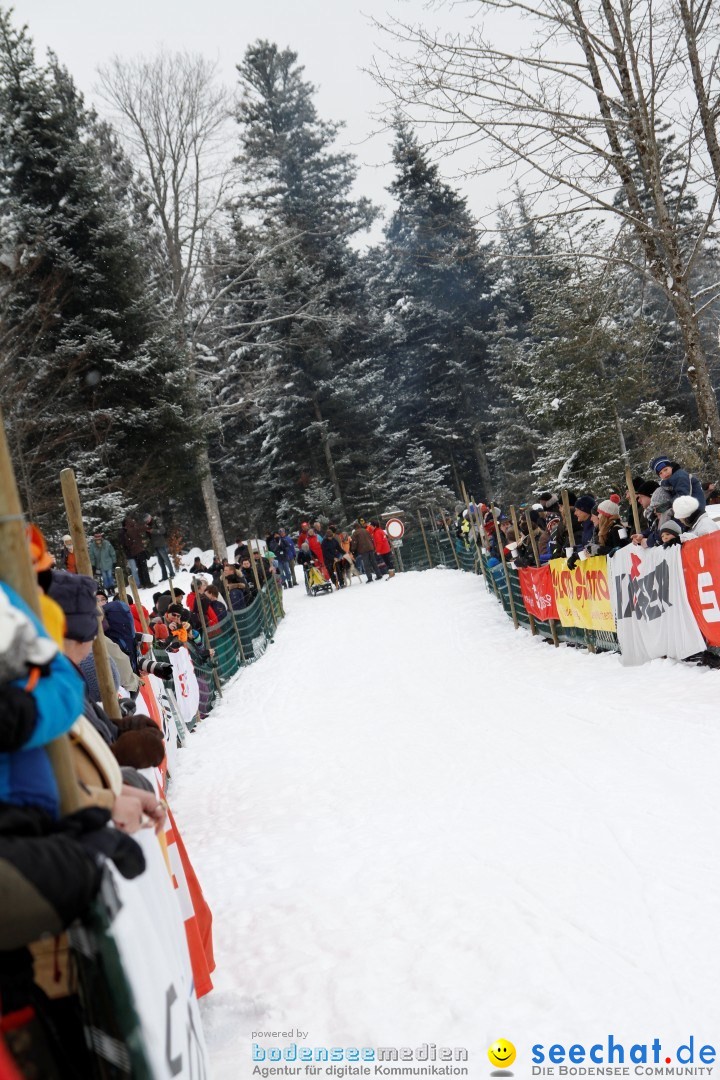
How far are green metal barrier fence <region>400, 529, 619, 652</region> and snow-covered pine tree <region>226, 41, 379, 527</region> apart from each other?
4.81 m

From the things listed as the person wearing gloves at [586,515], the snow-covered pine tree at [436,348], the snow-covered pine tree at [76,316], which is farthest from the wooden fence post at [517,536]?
the snow-covered pine tree at [436,348]

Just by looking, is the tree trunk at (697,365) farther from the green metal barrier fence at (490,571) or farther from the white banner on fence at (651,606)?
the green metal barrier fence at (490,571)

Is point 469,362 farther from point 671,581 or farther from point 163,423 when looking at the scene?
point 671,581

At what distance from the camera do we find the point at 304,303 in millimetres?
36094

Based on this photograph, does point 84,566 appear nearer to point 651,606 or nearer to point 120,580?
point 120,580

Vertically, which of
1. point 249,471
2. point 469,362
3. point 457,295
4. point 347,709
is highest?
point 457,295

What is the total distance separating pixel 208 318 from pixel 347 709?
90.2ft

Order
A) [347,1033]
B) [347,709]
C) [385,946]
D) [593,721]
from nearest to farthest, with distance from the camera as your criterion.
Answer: [347,1033] < [385,946] < [593,721] < [347,709]

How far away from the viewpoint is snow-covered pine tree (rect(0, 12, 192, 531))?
2203 centimetres

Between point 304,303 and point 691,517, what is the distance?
29944 millimetres

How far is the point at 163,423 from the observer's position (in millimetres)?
25234

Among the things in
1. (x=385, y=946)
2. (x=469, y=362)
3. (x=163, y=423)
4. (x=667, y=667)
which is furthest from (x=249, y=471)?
(x=385, y=946)

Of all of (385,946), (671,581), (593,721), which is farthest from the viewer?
Answer: (671,581)

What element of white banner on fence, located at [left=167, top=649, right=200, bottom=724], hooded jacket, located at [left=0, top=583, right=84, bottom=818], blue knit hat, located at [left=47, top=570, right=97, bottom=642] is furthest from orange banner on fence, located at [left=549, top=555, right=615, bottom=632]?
hooded jacket, located at [left=0, top=583, right=84, bottom=818]
